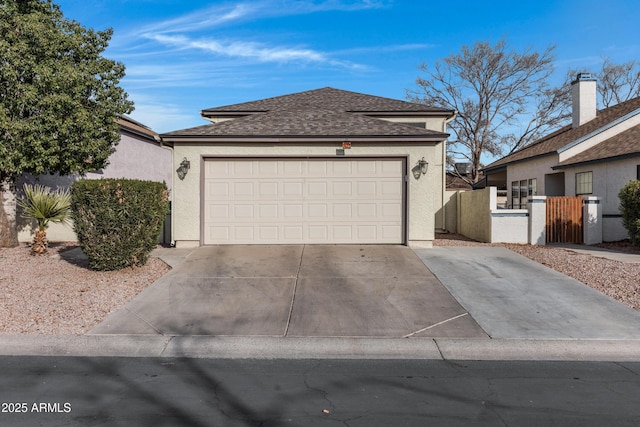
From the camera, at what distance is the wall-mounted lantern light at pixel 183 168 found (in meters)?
11.6

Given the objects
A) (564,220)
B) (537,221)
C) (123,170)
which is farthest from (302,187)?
(123,170)

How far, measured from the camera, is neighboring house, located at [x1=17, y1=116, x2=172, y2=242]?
1343cm

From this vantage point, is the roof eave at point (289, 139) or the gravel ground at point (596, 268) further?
the roof eave at point (289, 139)

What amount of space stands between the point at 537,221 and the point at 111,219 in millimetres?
11884

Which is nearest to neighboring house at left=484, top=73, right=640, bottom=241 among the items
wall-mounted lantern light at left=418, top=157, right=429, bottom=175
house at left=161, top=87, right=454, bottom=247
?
wall-mounted lantern light at left=418, top=157, right=429, bottom=175

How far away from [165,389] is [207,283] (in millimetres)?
4067

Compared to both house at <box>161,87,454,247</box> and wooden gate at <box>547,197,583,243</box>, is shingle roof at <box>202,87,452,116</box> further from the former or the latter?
house at <box>161,87,454,247</box>

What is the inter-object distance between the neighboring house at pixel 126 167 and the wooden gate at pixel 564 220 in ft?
41.3

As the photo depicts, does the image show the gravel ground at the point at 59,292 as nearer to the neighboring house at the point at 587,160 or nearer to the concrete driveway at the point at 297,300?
the concrete driveway at the point at 297,300

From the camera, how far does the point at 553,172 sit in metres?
19.8

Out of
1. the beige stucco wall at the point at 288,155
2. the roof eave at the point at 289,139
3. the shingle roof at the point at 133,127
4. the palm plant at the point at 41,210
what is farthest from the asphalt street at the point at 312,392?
the shingle roof at the point at 133,127

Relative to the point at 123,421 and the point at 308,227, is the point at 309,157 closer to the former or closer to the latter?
the point at 308,227

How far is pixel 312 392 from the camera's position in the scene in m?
4.32

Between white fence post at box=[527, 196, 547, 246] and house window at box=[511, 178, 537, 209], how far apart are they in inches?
324
